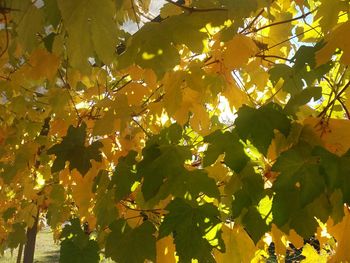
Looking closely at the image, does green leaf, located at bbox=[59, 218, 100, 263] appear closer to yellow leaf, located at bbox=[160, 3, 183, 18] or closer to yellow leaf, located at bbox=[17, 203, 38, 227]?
yellow leaf, located at bbox=[160, 3, 183, 18]

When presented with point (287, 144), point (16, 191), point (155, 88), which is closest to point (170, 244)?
point (287, 144)

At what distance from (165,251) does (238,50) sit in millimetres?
856

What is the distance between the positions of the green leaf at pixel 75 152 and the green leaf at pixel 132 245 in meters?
0.35

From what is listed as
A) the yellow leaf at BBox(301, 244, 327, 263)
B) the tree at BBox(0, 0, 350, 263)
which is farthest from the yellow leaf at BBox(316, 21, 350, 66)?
the yellow leaf at BBox(301, 244, 327, 263)

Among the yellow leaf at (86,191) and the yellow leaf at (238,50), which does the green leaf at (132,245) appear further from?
the yellow leaf at (238,50)

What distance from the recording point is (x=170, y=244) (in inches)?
51.8

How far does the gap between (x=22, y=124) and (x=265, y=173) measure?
2.31 meters

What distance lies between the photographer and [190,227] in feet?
3.34

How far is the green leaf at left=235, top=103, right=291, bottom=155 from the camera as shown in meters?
0.95

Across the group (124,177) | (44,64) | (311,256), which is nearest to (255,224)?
(124,177)

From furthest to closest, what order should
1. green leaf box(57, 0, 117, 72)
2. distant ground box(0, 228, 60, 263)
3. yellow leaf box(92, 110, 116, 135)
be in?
distant ground box(0, 228, 60, 263) < yellow leaf box(92, 110, 116, 135) < green leaf box(57, 0, 117, 72)

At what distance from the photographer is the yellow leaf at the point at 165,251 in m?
1.31

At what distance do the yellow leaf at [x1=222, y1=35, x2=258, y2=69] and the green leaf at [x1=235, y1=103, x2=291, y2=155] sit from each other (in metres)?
0.50

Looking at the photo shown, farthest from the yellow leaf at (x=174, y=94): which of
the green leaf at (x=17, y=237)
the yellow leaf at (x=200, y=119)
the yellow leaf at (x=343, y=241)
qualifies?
the green leaf at (x=17, y=237)
